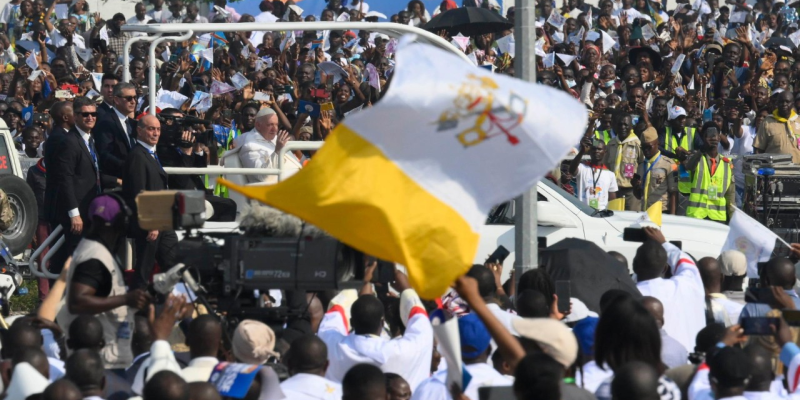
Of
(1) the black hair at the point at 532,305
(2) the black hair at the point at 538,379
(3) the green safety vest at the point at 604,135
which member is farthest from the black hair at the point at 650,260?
(3) the green safety vest at the point at 604,135

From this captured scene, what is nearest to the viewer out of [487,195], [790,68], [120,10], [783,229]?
[487,195]

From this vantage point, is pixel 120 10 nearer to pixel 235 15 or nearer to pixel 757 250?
pixel 235 15

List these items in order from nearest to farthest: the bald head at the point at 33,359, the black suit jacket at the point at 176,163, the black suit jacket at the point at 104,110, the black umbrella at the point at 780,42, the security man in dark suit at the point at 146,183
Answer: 1. the bald head at the point at 33,359
2. the security man in dark suit at the point at 146,183
3. the black suit jacket at the point at 104,110
4. the black suit jacket at the point at 176,163
5. the black umbrella at the point at 780,42

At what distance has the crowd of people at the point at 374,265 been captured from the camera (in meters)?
5.19

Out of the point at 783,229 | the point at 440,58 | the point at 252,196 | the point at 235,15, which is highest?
the point at 440,58

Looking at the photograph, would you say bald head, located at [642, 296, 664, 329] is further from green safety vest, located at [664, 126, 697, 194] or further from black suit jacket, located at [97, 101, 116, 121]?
green safety vest, located at [664, 126, 697, 194]

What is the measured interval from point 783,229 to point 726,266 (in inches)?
227

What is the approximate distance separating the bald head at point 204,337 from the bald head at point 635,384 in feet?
6.40

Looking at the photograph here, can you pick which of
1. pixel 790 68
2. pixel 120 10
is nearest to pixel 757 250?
pixel 790 68

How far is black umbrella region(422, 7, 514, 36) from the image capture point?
18.7 metres

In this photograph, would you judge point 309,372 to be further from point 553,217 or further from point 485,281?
point 553,217

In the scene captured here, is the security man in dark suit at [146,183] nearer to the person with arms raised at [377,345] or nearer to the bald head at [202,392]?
the person with arms raised at [377,345]

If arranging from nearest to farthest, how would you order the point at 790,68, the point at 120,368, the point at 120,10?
the point at 120,368 → the point at 790,68 → the point at 120,10

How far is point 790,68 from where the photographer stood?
1920cm
